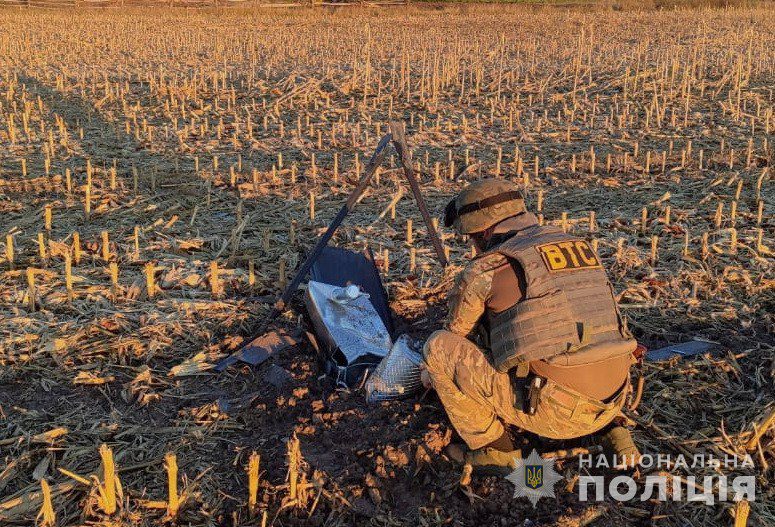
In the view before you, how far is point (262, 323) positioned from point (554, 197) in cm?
411

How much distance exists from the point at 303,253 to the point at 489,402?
3085mm

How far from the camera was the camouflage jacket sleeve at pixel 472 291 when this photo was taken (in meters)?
3.49

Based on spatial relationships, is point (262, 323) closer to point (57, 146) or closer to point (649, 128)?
point (57, 146)

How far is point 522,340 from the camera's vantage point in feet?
11.2

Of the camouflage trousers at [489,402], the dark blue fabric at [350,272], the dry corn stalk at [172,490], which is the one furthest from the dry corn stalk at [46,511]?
the dark blue fabric at [350,272]

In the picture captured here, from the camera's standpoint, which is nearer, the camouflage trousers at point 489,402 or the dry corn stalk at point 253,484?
the dry corn stalk at point 253,484

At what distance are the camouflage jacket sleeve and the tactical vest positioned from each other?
77 mm

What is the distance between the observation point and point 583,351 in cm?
340

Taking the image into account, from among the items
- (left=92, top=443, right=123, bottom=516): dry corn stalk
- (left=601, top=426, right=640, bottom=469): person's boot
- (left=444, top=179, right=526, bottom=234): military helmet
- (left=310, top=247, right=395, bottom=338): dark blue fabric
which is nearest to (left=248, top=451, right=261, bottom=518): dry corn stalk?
(left=92, top=443, right=123, bottom=516): dry corn stalk

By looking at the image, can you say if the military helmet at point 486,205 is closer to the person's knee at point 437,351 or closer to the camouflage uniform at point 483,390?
the camouflage uniform at point 483,390

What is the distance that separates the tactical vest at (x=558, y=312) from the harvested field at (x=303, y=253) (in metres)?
0.64

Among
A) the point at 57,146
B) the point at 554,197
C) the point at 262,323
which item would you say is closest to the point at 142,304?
the point at 262,323

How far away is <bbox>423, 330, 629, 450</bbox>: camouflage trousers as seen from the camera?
3.53 metres

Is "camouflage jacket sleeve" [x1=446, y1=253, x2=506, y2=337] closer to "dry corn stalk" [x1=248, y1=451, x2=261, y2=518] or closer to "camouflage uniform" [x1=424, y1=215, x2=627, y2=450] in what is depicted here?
"camouflage uniform" [x1=424, y1=215, x2=627, y2=450]
